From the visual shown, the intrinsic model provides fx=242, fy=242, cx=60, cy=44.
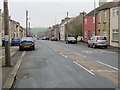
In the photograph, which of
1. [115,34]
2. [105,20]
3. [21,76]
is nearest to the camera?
[21,76]

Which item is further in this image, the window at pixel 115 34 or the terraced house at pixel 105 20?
the terraced house at pixel 105 20

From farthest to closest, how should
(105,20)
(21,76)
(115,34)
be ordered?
(105,20)
(115,34)
(21,76)

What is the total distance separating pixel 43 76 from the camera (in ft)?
34.7

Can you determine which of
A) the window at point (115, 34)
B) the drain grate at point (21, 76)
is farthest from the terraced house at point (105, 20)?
the drain grate at point (21, 76)

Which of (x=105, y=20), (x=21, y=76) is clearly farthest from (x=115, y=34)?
(x=21, y=76)

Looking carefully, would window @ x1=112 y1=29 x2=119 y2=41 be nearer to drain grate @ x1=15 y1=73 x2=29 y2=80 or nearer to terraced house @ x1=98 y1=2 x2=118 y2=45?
terraced house @ x1=98 y1=2 x2=118 y2=45

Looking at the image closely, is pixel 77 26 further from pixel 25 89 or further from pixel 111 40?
pixel 25 89

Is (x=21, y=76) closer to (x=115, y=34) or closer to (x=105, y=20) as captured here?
(x=115, y=34)

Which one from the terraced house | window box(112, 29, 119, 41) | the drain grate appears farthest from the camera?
the terraced house

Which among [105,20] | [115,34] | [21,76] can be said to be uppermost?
[105,20]

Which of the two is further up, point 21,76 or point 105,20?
point 105,20

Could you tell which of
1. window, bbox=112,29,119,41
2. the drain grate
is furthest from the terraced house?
the drain grate

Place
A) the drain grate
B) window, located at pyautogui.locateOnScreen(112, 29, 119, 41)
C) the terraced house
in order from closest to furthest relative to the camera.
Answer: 1. the drain grate
2. window, located at pyautogui.locateOnScreen(112, 29, 119, 41)
3. the terraced house

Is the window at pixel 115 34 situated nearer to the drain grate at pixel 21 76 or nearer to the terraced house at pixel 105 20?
the terraced house at pixel 105 20
